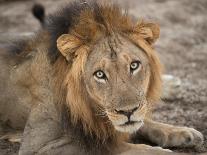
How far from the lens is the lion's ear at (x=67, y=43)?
4.53 m

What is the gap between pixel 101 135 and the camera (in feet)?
15.4

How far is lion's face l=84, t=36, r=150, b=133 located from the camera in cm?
431

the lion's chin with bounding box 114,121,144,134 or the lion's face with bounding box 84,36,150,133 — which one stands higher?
the lion's face with bounding box 84,36,150,133

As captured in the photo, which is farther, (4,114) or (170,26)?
(170,26)

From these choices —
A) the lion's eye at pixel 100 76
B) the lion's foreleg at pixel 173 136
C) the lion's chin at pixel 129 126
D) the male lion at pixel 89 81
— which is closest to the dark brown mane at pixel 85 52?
the male lion at pixel 89 81

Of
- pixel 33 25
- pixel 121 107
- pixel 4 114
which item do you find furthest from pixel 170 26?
pixel 121 107

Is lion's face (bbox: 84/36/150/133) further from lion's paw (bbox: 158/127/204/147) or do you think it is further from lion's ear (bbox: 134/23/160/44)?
lion's paw (bbox: 158/127/204/147)

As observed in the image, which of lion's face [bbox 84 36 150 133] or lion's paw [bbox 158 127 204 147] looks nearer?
lion's face [bbox 84 36 150 133]

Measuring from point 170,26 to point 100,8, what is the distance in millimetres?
5600

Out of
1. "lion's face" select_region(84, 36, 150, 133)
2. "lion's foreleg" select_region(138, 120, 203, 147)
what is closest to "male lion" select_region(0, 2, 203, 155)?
"lion's face" select_region(84, 36, 150, 133)

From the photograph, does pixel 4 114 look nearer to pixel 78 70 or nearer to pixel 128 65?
pixel 78 70

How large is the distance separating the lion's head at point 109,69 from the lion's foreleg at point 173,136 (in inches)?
26.9

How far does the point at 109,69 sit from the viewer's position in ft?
14.5

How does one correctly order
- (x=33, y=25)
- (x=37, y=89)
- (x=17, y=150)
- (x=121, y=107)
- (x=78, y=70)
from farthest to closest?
1. (x=33, y=25)
2. (x=17, y=150)
3. (x=37, y=89)
4. (x=78, y=70)
5. (x=121, y=107)
